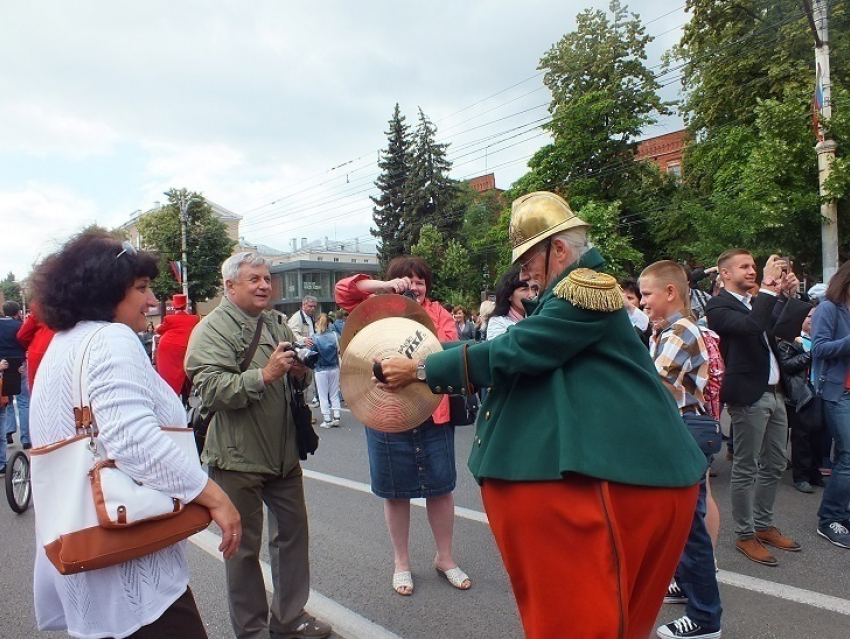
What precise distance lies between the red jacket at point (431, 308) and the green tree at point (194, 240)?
4420 centimetres

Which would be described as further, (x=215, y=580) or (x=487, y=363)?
(x=215, y=580)

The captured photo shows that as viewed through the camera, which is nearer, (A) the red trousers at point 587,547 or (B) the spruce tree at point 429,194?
(A) the red trousers at point 587,547

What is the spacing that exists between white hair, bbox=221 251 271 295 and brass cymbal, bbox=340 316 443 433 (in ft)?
3.36

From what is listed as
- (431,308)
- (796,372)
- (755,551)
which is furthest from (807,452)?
→ (431,308)

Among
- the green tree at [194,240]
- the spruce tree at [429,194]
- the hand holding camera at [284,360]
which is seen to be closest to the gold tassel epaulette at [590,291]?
the hand holding camera at [284,360]

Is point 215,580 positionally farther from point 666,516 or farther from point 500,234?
point 500,234

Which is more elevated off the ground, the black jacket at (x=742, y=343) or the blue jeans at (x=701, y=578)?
the black jacket at (x=742, y=343)

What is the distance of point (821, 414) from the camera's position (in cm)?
583

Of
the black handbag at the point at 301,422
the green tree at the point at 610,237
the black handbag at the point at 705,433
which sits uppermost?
the green tree at the point at 610,237

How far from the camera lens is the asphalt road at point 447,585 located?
3.36 meters

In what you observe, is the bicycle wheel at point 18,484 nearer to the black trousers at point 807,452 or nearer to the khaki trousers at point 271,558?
the khaki trousers at point 271,558

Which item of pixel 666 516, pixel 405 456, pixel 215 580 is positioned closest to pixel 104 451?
pixel 666 516

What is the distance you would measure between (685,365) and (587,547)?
74.9 inches

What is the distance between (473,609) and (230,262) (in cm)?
239
